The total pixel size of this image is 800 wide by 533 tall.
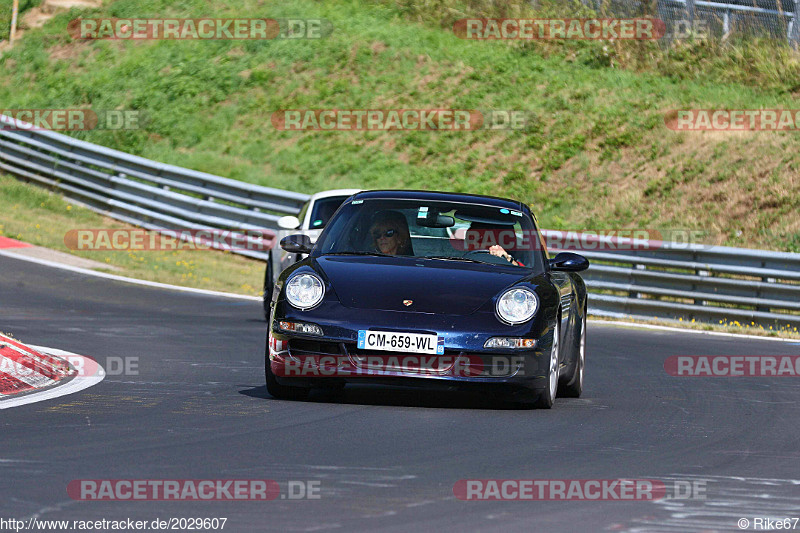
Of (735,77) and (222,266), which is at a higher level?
(735,77)

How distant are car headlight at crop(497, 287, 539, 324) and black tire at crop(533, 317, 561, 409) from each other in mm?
341

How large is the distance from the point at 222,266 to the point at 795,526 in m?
17.3

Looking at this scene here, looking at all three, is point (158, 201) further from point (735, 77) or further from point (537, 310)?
point (537, 310)

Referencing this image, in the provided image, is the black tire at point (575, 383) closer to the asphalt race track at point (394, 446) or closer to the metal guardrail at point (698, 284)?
the asphalt race track at point (394, 446)

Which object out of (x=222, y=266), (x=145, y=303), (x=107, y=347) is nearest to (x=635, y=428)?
(x=107, y=347)

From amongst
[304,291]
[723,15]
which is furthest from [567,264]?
[723,15]

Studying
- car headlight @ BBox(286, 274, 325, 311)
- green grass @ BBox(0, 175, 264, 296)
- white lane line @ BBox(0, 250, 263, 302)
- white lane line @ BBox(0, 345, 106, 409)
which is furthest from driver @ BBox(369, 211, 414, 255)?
green grass @ BBox(0, 175, 264, 296)

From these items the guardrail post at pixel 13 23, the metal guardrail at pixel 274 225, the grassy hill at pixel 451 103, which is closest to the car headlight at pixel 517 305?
the metal guardrail at pixel 274 225

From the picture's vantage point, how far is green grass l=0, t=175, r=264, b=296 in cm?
2042

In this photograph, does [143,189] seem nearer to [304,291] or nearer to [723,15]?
[723,15]

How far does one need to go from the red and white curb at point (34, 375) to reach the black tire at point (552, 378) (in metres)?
2.93

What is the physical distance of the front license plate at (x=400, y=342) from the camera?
8.30 metres

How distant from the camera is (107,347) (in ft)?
39.1

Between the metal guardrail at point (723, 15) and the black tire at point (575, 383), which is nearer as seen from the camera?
the black tire at point (575, 383)
